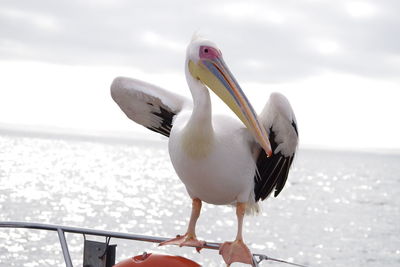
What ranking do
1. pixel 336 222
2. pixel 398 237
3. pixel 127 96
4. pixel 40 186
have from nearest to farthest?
pixel 127 96 → pixel 398 237 → pixel 336 222 → pixel 40 186

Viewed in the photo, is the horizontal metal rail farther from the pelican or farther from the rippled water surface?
the rippled water surface

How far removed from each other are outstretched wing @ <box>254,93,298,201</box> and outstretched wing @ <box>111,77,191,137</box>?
483 millimetres

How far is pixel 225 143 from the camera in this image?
319cm

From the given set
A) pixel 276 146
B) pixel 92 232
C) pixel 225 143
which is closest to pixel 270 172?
pixel 276 146

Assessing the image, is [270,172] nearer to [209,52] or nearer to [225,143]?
[225,143]

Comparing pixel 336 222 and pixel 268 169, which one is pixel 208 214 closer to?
pixel 336 222

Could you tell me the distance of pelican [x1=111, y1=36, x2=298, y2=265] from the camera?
3.12 m

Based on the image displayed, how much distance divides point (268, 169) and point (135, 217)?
24.4 metres

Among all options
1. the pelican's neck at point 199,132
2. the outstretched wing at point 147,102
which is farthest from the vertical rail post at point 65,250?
the outstretched wing at point 147,102

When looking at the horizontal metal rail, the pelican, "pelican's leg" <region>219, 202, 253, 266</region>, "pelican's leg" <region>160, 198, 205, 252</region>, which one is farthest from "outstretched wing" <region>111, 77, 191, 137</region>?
the horizontal metal rail

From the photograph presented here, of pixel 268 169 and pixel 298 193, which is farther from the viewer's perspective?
pixel 298 193

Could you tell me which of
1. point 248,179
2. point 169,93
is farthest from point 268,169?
point 169,93

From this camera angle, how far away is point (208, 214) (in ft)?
98.3

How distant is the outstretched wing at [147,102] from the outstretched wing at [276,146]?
483mm
